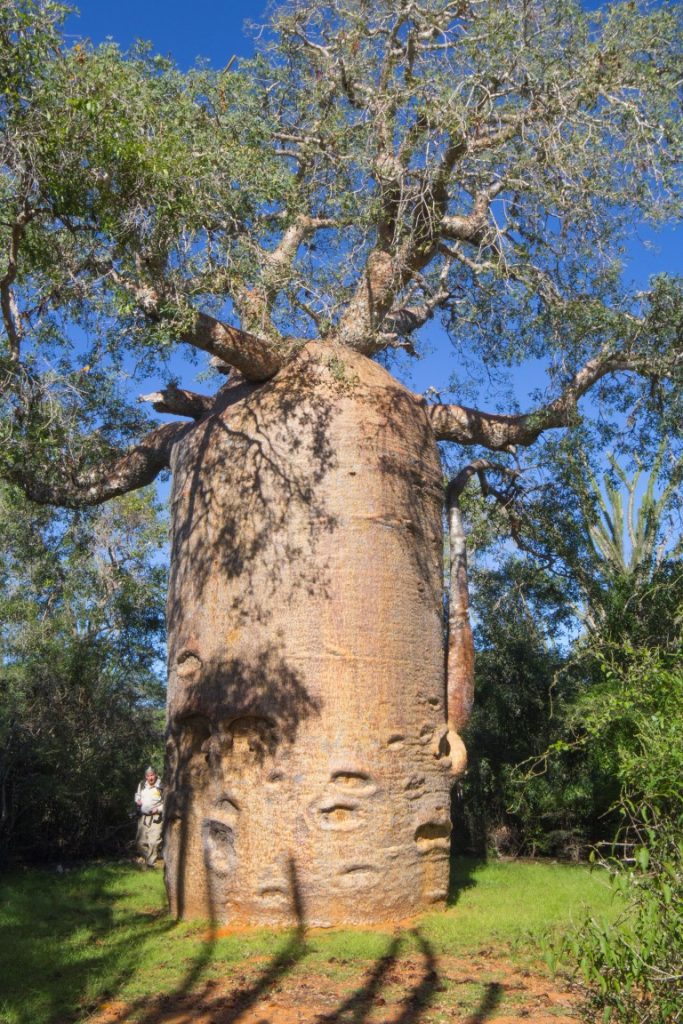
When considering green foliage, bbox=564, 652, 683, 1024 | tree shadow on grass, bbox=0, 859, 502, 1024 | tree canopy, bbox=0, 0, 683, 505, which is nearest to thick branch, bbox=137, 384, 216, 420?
tree canopy, bbox=0, 0, 683, 505

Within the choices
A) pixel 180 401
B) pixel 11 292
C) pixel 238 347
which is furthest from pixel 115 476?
pixel 11 292

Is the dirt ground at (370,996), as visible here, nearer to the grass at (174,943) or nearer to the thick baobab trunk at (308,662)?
the grass at (174,943)

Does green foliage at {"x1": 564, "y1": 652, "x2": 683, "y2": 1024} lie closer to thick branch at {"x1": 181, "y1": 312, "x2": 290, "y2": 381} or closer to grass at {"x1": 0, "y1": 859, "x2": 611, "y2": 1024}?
grass at {"x1": 0, "y1": 859, "x2": 611, "y2": 1024}

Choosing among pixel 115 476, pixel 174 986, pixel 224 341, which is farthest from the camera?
pixel 115 476

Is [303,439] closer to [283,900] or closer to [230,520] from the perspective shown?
[230,520]

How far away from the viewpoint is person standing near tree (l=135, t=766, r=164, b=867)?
9570mm

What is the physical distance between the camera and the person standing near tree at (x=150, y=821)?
31.4ft

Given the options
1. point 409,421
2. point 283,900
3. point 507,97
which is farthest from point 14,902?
point 507,97

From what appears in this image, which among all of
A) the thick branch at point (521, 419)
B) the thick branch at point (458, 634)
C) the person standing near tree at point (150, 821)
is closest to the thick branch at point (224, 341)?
the thick branch at point (521, 419)

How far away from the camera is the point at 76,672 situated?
35.1 feet

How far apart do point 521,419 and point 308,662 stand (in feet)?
10.0

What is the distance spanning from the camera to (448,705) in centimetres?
684

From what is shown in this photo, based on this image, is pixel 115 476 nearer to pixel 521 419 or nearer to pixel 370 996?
pixel 521 419

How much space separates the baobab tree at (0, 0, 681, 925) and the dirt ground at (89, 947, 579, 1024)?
84 centimetres
